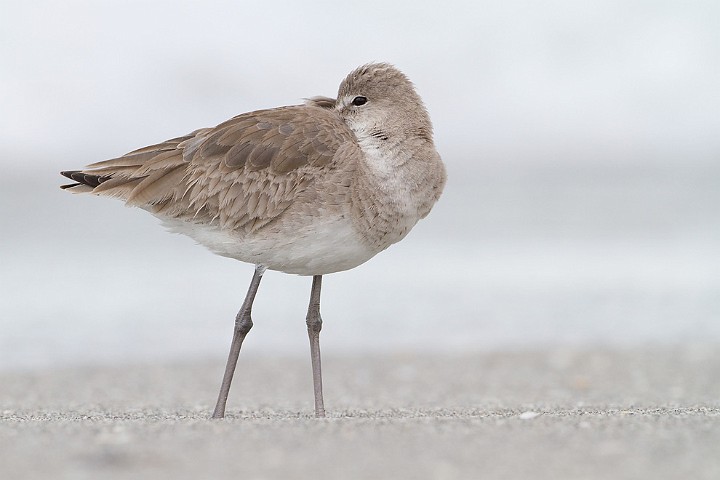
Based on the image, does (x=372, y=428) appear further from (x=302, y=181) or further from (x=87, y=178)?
(x=87, y=178)

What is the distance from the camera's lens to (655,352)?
9695mm

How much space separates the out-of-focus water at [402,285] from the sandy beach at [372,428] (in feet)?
5.26

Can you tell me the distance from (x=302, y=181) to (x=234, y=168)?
0.50 m

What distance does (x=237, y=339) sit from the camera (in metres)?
6.53

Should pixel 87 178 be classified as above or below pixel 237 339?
above

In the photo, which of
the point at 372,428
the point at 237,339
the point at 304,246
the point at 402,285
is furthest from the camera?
the point at 402,285

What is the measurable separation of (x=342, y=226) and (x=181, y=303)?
20.7ft

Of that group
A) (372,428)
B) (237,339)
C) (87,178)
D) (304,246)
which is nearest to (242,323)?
(237,339)

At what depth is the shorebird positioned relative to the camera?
611 centimetres

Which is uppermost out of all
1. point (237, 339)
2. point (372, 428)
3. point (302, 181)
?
point (302, 181)

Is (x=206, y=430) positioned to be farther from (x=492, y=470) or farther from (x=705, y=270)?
(x=705, y=270)

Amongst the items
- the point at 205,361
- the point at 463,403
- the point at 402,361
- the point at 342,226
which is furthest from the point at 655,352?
the point at 342,226

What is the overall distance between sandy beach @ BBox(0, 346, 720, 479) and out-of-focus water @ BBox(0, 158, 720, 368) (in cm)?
160

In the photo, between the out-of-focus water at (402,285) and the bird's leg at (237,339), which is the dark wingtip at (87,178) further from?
the out-of-focus water at (402,285)
